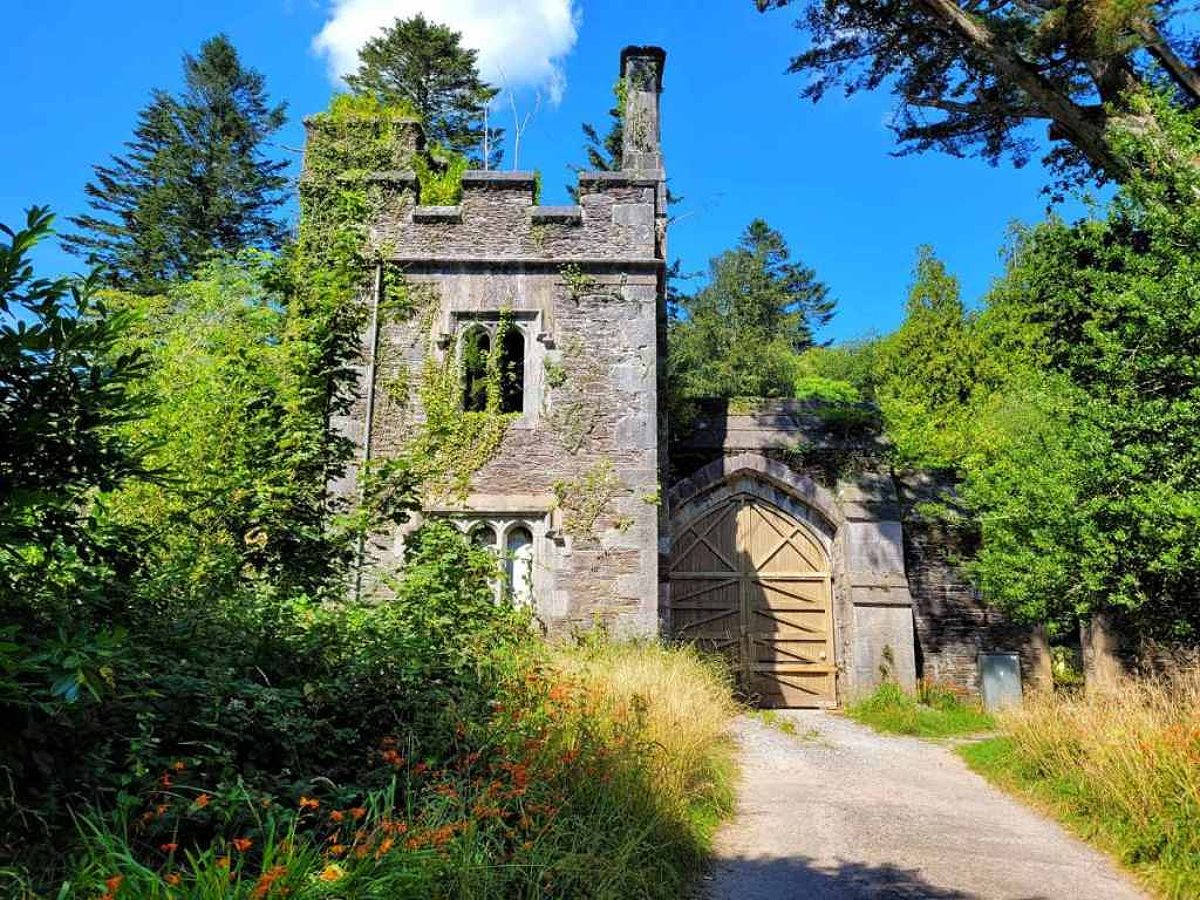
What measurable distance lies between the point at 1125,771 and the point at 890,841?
1.63m

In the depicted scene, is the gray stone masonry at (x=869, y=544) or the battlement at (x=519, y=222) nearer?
the battlement at (x=519, y=222)

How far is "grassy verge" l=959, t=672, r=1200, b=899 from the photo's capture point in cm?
449

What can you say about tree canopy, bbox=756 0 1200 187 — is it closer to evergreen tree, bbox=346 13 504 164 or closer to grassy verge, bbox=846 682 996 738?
grassy verge, bbox=846 682 996 738

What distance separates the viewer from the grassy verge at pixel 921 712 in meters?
9.62

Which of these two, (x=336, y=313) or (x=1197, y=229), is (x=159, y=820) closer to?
(x=336, y=313)

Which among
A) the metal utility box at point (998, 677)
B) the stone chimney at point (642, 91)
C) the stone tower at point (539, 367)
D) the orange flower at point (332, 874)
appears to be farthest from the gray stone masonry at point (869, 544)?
the orange flower at point (332, 874)

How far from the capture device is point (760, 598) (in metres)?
11.8

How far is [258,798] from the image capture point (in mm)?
3037

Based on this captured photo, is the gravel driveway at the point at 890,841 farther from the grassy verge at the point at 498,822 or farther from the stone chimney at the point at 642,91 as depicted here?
the stone chimney at the point at 642,91

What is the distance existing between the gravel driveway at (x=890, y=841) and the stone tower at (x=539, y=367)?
3.08 metres

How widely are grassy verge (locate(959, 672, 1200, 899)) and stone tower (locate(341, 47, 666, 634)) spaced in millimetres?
4099

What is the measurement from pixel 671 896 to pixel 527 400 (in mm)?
6853

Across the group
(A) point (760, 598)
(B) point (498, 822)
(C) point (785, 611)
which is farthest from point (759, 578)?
(B) point (498, 822)

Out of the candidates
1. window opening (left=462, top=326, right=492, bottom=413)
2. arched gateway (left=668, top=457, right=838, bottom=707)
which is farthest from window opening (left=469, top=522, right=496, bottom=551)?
arched gateway (left=668, top=457, right=838, bottom=707)
